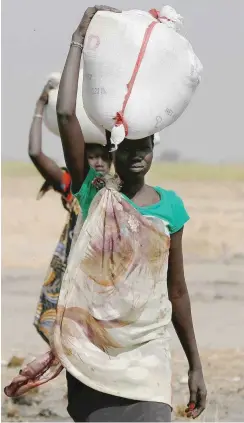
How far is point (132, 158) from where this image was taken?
4180 millimetres

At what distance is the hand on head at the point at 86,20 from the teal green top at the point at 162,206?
45 cm

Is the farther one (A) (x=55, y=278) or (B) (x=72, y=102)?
(A) (x=55, y=278)

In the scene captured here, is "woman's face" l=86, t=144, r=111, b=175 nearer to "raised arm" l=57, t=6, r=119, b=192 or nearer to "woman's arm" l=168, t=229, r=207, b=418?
"woman's arm" l=168, t=229, r=207, b=418

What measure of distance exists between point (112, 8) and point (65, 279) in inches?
35.9

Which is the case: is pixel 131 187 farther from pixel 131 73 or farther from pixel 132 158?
pixel 131 73

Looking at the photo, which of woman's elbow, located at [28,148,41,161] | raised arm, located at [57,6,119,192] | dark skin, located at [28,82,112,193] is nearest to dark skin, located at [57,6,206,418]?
raised arm, located at [57,6,119,192]

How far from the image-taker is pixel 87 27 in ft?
13.7

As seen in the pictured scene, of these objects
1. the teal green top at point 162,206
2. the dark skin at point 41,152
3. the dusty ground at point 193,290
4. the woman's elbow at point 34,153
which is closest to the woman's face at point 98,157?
the dark skin at point 41,152

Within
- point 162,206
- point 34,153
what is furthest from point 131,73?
point 34,153

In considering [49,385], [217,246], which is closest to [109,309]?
[49,385]

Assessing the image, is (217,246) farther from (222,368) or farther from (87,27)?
(87,27)

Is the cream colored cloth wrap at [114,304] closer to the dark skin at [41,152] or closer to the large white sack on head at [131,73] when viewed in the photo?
the large white sack on head at [131,73]

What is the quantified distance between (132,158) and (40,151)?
2.64 meters

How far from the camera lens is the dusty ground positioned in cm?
755
